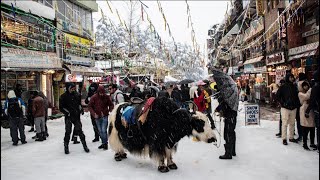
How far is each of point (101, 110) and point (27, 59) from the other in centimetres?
926

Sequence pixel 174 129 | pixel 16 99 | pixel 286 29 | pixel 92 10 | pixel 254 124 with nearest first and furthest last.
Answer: pixel 174 129 → pixel 16 99 → pixel 254 124 → pixel 286 29 → pixel 92 10

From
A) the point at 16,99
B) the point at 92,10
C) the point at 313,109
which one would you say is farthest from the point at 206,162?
the point at 92,10

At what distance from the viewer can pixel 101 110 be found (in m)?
7.36

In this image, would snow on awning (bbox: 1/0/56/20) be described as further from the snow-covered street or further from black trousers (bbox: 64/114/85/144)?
black trousers (bbox: 64/114/85/144)

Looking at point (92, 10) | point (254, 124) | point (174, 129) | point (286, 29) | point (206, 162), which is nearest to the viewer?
point (174, 129)

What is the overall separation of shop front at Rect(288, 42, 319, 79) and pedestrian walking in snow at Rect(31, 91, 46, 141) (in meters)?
11.1

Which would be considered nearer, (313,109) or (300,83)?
(313,109)

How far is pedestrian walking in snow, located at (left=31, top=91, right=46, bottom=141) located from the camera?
29.0 feet

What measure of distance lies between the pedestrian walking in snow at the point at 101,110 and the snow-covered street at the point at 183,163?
1.25 ft

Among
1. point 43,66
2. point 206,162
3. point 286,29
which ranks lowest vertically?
point 206,162

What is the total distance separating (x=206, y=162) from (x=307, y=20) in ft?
45.6

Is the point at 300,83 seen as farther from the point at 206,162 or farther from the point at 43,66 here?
the point at 43,66

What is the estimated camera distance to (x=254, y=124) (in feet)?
32.8

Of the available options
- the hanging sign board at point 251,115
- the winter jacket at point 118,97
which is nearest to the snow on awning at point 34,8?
the winter jacket at point 118,97
